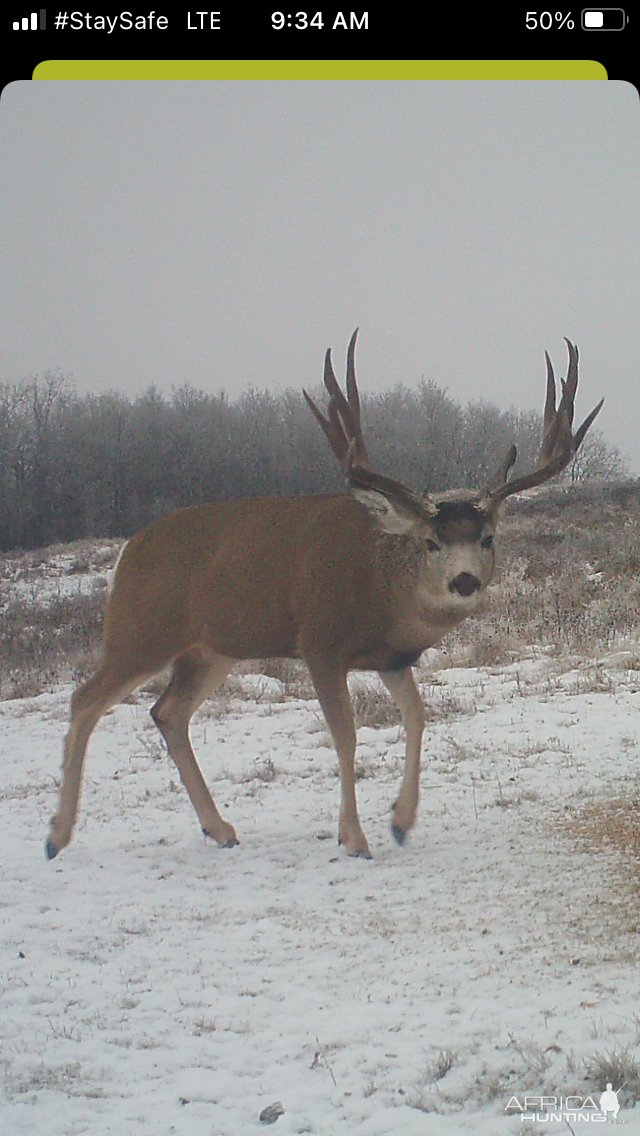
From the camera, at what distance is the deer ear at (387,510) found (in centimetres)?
389

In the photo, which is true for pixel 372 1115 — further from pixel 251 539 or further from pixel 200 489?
pixel 200 489

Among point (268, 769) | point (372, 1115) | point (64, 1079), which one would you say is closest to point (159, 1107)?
point (64, 1079)

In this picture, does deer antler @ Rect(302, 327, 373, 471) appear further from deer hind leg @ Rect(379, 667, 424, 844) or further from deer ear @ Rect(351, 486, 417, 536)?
deer hind leg @ Rect(379, 667, 424, 844)

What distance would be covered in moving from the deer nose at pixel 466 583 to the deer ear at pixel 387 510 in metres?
0.33

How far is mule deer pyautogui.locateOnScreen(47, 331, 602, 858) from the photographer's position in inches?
156

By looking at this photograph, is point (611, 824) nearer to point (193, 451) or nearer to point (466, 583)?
point (466, 583)

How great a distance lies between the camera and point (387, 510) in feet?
12.9

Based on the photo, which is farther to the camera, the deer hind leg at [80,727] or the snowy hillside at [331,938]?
the deer hind leg at [80,727]

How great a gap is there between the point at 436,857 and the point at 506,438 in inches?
76.5

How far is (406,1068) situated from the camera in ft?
7.88

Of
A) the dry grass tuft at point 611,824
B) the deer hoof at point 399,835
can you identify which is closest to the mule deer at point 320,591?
the deer hoof at point 399,835
